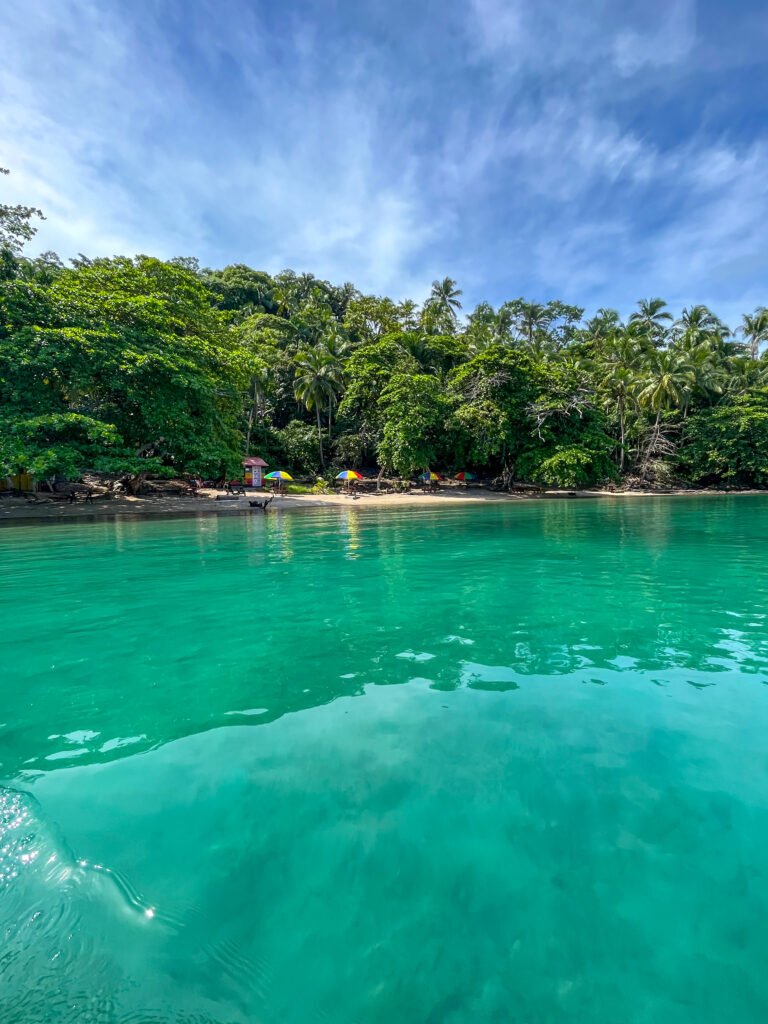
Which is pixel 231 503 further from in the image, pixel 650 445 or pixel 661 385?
pixel 650 445

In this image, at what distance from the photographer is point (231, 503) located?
97.3 feet

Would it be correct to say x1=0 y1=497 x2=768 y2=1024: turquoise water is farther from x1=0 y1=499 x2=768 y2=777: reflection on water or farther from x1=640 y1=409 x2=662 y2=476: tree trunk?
x1=640 y1=409 x2=662 y2=476: tree trunk

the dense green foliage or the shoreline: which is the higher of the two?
the dense green foliage

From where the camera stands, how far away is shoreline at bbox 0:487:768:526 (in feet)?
75.5

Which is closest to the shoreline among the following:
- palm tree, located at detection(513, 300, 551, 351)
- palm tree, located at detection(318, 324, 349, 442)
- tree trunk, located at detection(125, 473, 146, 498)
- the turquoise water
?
tree trunk, located at detection(125, 473, 146, 498)

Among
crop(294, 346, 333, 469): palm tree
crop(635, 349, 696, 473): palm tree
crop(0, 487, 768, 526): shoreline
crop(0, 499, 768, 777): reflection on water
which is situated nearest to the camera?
crop(0, 499, 768, 777): reflection on water

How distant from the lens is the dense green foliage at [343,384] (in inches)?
832

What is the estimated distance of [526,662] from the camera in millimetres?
5387

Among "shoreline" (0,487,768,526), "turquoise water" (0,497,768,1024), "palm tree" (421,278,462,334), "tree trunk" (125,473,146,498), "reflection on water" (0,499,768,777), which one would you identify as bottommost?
"turquoise water" (0,497,768,1024)

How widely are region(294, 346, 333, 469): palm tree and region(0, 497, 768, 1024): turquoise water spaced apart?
3815 centimetres

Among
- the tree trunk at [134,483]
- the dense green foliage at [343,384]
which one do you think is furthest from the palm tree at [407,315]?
the tree trunk at [134,483]

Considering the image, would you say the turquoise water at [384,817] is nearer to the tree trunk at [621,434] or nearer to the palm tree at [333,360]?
the palm tree at [333,360]

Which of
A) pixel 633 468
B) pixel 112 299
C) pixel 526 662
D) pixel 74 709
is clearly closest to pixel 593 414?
pixel 633 468

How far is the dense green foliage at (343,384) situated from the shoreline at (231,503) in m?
2.11
